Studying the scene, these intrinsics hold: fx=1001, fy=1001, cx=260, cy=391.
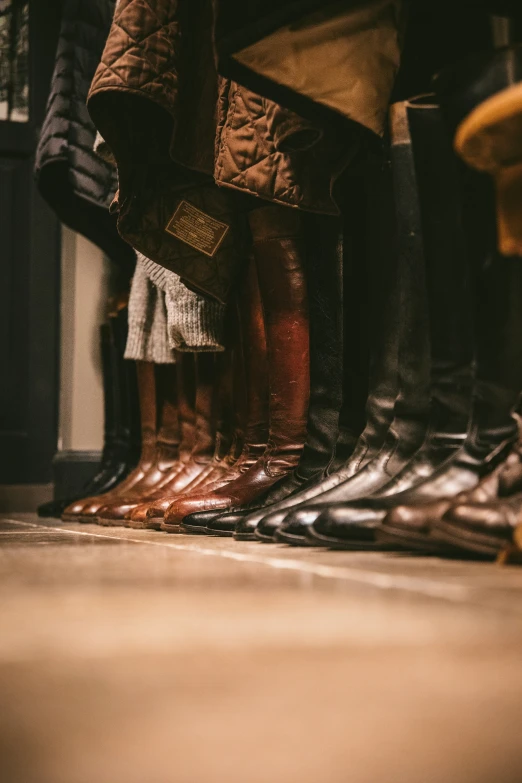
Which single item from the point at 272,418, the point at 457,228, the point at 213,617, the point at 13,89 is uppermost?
the point at 13,89

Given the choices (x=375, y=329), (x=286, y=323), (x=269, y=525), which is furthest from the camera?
(x=286, y=323)

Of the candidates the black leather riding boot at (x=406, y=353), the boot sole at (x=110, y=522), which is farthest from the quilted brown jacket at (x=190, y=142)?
the boot sole at (x=110, y=522)

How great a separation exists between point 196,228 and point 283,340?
0.86 ft

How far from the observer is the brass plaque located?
1726 millimetres

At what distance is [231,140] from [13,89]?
242cm

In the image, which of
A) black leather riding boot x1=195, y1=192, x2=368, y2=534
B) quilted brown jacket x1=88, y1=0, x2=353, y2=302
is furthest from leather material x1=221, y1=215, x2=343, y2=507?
quilted brown jacket x1=88, y1=0, x2=353, y2=302

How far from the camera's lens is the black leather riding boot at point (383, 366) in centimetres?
120

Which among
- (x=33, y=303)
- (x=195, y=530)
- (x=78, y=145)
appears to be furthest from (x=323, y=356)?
(x=33, y=303)

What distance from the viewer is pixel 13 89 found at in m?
3.62

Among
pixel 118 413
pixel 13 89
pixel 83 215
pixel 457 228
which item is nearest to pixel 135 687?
pixel 457 228

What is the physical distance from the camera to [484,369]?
1025 mm

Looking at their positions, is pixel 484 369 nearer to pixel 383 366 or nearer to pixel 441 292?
pixel 441 292

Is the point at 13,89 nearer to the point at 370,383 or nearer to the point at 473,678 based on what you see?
the point at 370,383

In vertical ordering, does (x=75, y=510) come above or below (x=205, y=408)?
below
